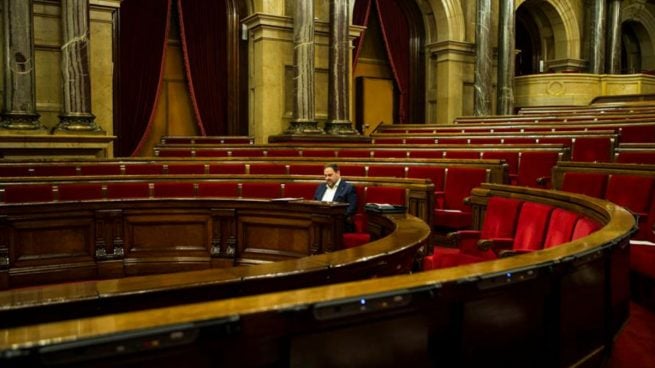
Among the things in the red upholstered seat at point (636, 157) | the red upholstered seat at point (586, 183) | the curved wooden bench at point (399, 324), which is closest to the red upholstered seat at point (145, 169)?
the red upholstered seat at point (586, 183)

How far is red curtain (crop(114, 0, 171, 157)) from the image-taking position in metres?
9.02

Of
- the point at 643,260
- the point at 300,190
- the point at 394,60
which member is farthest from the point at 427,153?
the point at 394,60

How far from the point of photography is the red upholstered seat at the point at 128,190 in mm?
4785

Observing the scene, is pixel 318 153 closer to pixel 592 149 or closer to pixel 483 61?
pixel 592 149

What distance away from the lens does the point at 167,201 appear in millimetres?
4305

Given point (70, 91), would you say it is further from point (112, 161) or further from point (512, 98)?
point (512, 98)

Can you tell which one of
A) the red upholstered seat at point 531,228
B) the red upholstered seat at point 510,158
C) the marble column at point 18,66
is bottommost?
the red upholstered seat at point 531,228

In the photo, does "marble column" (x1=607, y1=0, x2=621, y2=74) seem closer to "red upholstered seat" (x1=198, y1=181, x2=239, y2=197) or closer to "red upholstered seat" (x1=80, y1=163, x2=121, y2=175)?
"red upholstered seat" (x1=198, y1=181, x2=239, y2=197)

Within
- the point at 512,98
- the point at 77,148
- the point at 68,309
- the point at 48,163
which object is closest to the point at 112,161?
the point at 48,163

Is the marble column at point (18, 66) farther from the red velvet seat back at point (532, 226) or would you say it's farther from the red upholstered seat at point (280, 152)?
the red velvet seat back at point (532, 226)

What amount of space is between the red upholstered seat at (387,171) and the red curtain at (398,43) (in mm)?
6753

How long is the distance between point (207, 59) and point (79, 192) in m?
5.61

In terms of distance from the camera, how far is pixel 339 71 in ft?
29.8

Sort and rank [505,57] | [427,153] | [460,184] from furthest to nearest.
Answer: [505,57], [427,153], [460,184]
